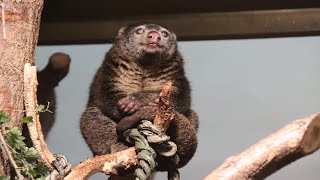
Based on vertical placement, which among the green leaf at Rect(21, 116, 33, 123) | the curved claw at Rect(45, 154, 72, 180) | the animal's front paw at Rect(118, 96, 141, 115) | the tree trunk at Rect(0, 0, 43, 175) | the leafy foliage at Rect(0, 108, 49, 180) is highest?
the tree trunk at Rect(0, 0, 43, 175)

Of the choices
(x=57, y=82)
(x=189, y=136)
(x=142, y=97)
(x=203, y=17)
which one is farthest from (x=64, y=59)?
(x=189, y=136)

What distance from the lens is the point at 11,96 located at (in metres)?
2.62

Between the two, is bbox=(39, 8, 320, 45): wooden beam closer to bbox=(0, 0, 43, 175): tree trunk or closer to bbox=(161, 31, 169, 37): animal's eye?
bbox=(161, 31, 169, 37): animal's eye

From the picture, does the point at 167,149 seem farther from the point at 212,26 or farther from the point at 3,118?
the point at 212,26

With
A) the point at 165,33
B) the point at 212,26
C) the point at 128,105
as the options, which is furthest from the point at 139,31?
the point at 212,26

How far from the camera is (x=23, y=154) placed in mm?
2381

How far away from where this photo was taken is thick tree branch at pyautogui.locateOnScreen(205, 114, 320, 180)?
2168 millimetres

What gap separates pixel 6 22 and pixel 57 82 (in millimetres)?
2000

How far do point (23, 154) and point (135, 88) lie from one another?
4.24ft

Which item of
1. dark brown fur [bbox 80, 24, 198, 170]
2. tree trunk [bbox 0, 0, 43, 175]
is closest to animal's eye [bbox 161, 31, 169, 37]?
dark brown fur [bbox 80, 24, 198, 170]

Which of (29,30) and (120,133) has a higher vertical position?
(29,30)

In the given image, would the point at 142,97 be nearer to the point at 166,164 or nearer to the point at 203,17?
the point at 166,164

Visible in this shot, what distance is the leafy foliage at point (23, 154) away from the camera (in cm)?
234

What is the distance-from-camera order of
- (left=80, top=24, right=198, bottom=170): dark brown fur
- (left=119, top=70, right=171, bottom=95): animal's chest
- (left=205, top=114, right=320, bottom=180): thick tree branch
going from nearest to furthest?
(left=205, top=114, right=320, bottom=180): thick tree branch
(left=80, top=24, right=198, bottom=170): dark brown fur
(left=119, top=70, right=171, bottom=95): animal's chest
